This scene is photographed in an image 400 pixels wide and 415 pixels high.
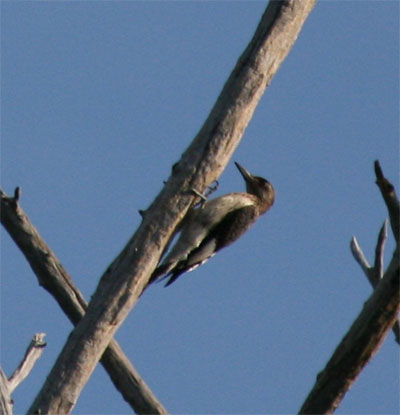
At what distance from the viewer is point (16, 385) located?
5711mm

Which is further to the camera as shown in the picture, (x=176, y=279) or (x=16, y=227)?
(x=176, y=279)

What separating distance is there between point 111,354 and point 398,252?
1.90 m

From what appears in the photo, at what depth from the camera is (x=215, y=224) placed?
24.1 feet

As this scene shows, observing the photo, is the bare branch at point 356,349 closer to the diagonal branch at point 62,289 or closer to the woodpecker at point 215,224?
the diagonal branch at point 62,289

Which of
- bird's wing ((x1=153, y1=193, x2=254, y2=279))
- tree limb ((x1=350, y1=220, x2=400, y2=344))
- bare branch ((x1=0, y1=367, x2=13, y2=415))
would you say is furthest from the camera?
bird's wing ((x1=153, y1=193, x2=254, y2=279))

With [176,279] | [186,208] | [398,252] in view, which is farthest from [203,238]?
[398,252]

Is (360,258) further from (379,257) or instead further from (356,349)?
(356,349)

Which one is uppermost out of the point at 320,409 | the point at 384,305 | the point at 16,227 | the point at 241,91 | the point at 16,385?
the point at 241,91

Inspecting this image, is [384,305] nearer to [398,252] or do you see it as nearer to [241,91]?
[398,252]

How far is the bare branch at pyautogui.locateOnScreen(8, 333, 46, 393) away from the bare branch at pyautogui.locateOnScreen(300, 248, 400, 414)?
6.41ft

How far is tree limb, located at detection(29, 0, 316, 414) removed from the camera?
4949 mm

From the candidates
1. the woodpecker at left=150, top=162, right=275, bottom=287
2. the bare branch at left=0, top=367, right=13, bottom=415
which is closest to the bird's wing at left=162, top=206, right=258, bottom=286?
the woodpecker at left=150, top=162, right=275, bottom=287

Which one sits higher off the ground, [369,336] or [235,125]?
[235,125]

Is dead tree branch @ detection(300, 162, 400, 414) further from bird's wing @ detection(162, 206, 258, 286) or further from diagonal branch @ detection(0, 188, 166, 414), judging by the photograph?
bird's wing @ detection(162, 206, 258, 286)
